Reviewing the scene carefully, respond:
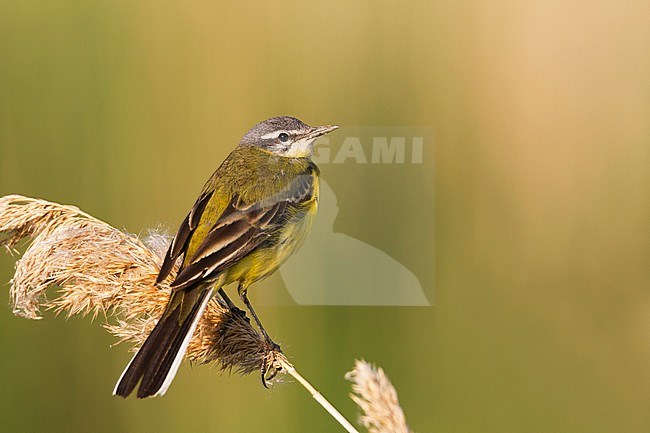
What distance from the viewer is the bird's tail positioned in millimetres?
1539

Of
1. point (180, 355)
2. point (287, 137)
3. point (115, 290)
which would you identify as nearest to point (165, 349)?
point (180, 355)

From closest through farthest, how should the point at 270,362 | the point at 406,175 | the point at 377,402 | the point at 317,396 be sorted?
1. the point at 377,402
2. the point at 317,396
3. the point at 270,362
4. the point at 406,175

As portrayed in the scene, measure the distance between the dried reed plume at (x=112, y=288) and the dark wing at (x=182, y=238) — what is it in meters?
0.06

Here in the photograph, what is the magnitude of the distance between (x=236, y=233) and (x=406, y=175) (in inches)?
48.3

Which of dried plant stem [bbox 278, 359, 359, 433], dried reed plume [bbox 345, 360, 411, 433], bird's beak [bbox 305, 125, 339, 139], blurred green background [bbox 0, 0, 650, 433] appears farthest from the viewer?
blurred green background [bbox 0, 0, 650, 433]

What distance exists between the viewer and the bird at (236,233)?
160cm

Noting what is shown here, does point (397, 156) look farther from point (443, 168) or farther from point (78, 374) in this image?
point (78, 374)

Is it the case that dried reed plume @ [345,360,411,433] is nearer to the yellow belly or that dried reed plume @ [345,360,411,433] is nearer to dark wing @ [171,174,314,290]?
dark wing @ [171,174,314,290]

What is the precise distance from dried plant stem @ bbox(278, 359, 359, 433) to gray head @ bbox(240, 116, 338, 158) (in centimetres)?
69

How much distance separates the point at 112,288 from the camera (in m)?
1.78

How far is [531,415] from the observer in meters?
2.82

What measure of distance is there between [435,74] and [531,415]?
1.25 m

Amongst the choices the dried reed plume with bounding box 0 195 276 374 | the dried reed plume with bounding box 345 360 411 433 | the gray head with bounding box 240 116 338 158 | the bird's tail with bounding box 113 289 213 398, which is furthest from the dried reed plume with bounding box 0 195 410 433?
the gray head with bounding box 240 116 338 158

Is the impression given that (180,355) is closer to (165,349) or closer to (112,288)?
(165,349)
